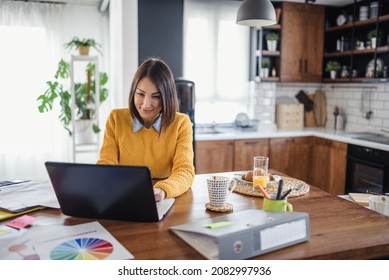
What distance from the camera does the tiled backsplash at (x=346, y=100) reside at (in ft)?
13.7

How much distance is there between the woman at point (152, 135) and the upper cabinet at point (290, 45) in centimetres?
283

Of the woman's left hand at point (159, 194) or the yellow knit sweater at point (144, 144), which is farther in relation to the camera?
the yellow knit sweater at point (144, 144)

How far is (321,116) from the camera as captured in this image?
500 centimetres

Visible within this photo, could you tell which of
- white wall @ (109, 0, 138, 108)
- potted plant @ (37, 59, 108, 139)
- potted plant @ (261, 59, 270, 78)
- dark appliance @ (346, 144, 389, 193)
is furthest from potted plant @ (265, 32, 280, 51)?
potted plant @ (37, 59, 108, 139)

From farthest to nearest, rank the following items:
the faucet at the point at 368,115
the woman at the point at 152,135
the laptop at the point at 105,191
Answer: the faucet at the point at 368,115 → the woman at the point at 152,135 → the laptop at the point at 105,191

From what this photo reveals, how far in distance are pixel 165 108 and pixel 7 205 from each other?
0.76 metres

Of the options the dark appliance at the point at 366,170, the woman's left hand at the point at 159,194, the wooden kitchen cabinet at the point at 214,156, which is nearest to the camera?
the woman's left hand at the point at 159,194

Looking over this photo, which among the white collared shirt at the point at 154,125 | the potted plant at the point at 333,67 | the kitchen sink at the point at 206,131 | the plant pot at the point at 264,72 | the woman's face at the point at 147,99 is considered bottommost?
the kitchen sink at the point at 206,131

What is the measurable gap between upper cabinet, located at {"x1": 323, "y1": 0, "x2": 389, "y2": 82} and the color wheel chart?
3.54 m

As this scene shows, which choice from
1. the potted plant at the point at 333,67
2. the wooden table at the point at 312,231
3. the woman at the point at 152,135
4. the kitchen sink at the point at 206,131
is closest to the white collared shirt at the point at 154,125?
the woman at the point at 152,135

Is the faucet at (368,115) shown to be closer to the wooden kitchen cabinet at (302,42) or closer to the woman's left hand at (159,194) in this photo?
the wooden kitchen cabinet at (302,42)

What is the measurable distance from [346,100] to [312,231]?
3811 millimetres
